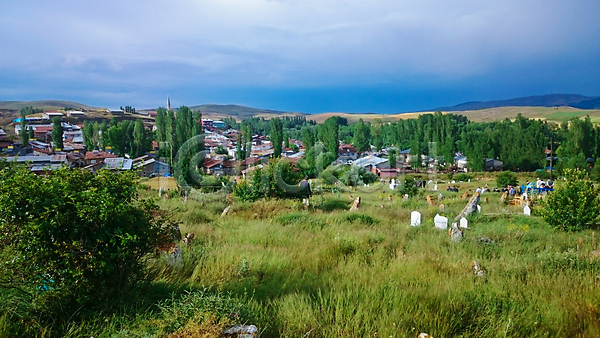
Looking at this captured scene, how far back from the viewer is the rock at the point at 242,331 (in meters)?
3.26

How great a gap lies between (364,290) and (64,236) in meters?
3.32

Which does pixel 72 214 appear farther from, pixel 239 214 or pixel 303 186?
pixel 303 186

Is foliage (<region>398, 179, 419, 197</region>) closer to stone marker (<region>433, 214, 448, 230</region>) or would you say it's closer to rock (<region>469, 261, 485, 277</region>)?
stone marker (<region>433, 214, 448, 230</region>)

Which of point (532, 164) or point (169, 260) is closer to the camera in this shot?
point (169, 260)

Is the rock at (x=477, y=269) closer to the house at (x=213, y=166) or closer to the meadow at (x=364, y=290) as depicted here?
the meadow at (x=364, y=290)

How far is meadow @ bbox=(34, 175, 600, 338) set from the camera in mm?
3646

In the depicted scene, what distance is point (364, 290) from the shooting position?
4.54 metres

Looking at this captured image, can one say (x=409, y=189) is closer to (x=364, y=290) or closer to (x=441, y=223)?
(x=441, y=223)

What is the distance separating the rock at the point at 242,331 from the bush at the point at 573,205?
1030 cm

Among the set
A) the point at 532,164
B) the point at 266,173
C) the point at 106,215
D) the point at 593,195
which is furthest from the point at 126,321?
the point at 532,164

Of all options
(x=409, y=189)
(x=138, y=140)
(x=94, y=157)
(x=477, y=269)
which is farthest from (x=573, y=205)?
(x=138, y=140)

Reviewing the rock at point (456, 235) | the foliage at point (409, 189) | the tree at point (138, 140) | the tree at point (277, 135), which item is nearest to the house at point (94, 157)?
the tree at point (138, 140)

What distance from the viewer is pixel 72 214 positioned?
138 inches

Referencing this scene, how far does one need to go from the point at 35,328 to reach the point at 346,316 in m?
3.01
